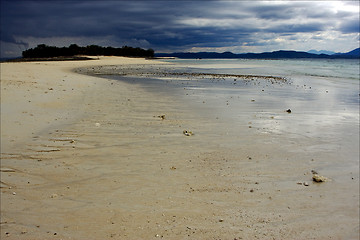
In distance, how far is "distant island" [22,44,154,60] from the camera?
368ft

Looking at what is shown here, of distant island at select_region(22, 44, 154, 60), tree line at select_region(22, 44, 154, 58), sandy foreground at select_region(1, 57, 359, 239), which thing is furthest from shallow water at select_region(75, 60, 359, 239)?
tree line at select_region(22, 44, 154, 58)

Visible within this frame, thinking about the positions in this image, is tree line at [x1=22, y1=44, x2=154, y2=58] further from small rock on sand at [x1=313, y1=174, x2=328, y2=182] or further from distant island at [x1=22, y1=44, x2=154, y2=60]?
small rock on sand at [x1=313, y1=174, x2=328, y2=182]

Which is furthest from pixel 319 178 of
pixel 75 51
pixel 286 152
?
pixel 75 51

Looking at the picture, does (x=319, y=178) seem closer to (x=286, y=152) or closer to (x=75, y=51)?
(x=286, y=152)

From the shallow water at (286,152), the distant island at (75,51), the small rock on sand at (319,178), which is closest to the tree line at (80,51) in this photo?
the distant island at (75,51)

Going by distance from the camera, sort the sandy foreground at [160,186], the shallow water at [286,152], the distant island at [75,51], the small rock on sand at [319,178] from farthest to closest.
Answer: the distant island at [75,51] → the small rock on sand at [319,178] → the shallow water at [286,152] → the sandy foreground at [160,186]

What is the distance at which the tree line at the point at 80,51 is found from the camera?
11246cm

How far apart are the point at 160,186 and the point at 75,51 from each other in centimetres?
12714

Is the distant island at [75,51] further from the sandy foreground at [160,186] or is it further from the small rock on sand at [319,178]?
the small rock on sand at [319,178]

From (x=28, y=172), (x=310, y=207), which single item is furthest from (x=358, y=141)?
(x=28, y=172)

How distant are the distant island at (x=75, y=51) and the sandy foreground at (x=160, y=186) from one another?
314 ft

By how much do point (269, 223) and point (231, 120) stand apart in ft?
20.6

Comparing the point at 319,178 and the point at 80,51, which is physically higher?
the point at 80,51

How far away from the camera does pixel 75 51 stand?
4769 inches
